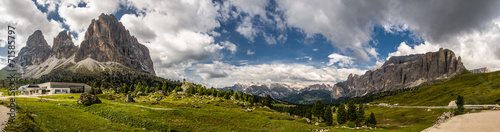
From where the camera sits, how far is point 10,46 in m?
22.7

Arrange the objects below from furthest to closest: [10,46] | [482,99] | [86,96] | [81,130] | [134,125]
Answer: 1. [482,99]
2. [86,96]
3. [134,125]
4. [81,130]
5. [10,46]

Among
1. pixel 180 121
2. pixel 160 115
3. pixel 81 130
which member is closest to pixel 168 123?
pixel 180 121

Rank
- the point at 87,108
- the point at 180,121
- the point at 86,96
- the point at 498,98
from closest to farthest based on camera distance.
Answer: the point at 180,121, the point at 87,108, the point at 86,96, the point at 498,98

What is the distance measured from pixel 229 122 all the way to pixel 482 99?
549 feet

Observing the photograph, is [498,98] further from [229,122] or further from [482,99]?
[229,122]

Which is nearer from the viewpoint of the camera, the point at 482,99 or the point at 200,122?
the point at 200,122

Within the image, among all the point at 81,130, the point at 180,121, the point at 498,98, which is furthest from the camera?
the point at 498,98

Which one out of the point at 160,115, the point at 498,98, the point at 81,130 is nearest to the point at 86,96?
the point at 160,115

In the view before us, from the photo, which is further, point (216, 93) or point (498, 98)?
point (216, 93)

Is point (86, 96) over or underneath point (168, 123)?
over

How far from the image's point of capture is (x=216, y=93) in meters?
149

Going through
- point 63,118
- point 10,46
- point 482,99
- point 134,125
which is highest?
point 10,46

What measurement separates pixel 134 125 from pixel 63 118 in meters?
11.4

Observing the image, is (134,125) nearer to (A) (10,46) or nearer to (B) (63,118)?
(B) (63,118)
